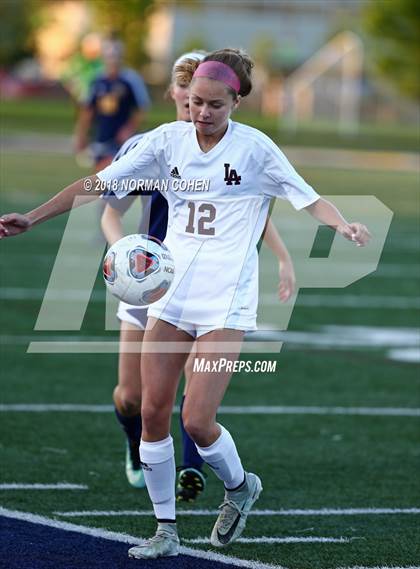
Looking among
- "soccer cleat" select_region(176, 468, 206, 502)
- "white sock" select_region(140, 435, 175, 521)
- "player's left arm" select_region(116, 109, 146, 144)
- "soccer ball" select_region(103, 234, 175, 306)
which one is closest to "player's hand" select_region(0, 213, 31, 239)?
"soccer ball" select_region(103, 234, 175, 306)

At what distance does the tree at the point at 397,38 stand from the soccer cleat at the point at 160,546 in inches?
1941

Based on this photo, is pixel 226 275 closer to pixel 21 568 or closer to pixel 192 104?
pixel 192 104

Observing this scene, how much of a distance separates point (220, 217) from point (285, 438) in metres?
2.71

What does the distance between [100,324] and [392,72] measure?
152ft

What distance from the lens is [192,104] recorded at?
17.9 ft

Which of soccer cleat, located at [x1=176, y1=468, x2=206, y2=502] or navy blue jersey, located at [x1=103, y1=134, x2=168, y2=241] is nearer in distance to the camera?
navy blue jersey, located at [x1=103, y1=134, x2=168, y2=241]

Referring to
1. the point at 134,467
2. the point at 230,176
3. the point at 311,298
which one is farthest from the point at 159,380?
the point at 311,298

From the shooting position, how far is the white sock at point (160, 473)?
5.53 m

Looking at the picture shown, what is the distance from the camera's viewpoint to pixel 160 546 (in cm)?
540

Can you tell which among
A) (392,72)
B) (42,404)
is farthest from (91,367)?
(392,72)

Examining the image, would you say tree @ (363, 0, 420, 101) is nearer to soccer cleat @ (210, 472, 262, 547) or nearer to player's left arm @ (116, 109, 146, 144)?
player's left arm @ (116, 109, 146, 144)

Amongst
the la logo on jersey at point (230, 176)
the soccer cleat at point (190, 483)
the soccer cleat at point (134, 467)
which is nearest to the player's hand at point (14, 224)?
the la logo on jersey at point (230, 176)

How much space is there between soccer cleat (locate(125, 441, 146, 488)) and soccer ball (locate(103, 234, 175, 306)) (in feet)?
4.94

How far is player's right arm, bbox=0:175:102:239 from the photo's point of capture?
5395 millimetres
